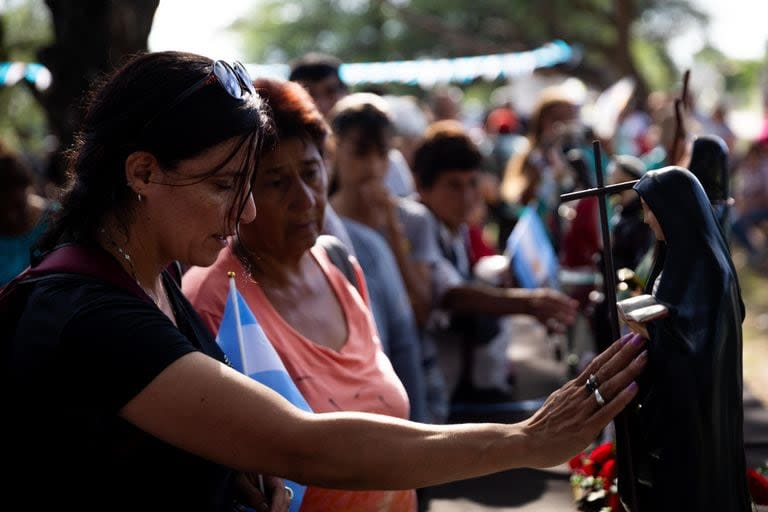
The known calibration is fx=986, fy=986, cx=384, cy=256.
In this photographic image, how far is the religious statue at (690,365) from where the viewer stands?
1611 millimetres

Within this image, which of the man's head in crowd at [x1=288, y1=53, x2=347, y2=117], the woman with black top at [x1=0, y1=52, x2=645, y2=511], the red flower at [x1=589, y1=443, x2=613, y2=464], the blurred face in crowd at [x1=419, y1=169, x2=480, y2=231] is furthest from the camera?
the man's head in crowd at [x1=288, y1=53, x2=347, y2=117]

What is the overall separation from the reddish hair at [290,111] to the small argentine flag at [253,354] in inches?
19.5

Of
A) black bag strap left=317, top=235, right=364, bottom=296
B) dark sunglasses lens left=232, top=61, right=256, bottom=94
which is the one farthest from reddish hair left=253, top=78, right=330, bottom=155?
dark sunglasses lens left=232, top=61, right=256, bottom=94

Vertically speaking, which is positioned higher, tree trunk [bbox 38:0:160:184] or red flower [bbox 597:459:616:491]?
tree trunk [bbox 38:0:160:184]

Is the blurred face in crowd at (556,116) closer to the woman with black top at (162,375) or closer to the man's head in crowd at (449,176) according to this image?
the man's head in crowd at (449,176)

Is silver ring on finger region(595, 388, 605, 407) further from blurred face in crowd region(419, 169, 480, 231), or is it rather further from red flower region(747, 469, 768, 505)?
blurred face in crowd region(419, 169, 480, 231)

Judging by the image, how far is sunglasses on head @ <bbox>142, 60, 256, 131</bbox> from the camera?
1695mm

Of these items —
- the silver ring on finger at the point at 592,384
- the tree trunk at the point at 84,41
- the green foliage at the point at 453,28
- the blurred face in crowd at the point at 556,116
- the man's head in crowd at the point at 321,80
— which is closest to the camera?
the silver ring on finger at the point at 592,384

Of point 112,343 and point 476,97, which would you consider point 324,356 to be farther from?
point 476,97

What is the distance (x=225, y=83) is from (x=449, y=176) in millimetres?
3288

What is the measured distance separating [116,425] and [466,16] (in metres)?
29.0

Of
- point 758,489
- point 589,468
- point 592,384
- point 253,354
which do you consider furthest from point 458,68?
point 592,384

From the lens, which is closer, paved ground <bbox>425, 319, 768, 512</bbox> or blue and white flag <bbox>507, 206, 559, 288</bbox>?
paved ground <bbox>425, 319, 768, 512</bbox>

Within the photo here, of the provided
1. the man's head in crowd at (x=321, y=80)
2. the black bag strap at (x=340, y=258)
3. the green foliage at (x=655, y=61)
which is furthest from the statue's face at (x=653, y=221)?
the green foliage at (x=655, y=61)
